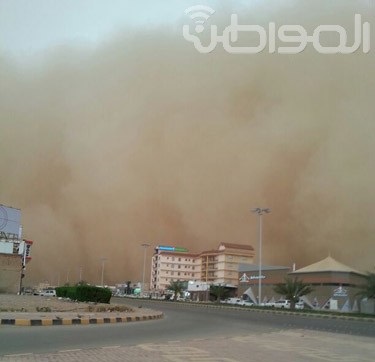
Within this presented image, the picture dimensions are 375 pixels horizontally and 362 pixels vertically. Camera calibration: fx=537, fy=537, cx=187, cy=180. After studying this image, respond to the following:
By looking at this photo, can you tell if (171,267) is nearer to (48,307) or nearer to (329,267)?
(329,267)

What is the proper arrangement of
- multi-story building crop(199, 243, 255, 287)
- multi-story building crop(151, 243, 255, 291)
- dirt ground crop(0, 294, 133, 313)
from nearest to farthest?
dirt ground crop(0, 294, 133, 313) < multi-story building crop(199, 243, 255, 287) < multi-story building crop(151, 243, 255, 291)

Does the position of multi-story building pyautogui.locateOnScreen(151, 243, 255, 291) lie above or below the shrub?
above

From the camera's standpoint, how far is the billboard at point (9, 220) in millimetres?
27609

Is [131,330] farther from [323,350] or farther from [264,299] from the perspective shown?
[264,299]

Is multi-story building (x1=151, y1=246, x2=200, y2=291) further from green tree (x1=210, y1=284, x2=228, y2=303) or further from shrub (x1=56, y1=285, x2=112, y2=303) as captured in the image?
A: shrub (x1=56, y1=285, x2=112, y2=303)

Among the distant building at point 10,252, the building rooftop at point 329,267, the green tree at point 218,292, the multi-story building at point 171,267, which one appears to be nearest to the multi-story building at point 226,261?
the multi-story building at point 171,267

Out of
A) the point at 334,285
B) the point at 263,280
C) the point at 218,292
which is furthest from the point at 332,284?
the point at 218,292

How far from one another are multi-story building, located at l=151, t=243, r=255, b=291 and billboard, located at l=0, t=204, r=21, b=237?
99.1 feet

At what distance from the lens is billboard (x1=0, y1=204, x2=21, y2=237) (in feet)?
90.6

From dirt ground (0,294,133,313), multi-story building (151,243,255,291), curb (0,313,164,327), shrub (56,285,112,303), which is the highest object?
multi-story building (151,243,255,291)

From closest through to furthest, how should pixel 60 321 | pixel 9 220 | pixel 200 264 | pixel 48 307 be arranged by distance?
pixel 60 321 < pixel 48 307 < pixel 9 220 < pixel 200 264

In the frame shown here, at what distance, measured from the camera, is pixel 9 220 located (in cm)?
2823

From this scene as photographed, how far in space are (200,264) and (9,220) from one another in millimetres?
34722

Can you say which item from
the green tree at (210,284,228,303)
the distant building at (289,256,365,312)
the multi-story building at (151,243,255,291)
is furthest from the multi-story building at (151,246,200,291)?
the distant building at (289,256,365,312)
